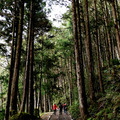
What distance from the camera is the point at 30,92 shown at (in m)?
12.2

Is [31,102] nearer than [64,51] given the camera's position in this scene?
Yes

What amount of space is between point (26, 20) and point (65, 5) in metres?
5.75

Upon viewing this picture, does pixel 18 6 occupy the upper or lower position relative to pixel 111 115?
upper

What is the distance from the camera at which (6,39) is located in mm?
13680

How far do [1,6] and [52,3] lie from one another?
4406mm

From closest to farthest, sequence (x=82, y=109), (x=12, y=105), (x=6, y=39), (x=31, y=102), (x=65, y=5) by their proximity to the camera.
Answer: (x=82, y=109) → (x=12, y=105) → (x=65, y=5) → (x=31, y=102) → (x=6, y=39)

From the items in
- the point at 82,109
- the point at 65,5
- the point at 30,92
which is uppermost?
Result: the point at 65,5

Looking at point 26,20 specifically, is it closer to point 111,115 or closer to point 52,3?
point 52,3

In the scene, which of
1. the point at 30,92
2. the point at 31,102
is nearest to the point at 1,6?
the point at 30,92

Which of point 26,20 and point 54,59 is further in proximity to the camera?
point 54,59

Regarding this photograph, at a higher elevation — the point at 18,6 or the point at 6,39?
the point at 18,6

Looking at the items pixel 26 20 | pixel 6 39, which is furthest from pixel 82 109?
pixel 26 20

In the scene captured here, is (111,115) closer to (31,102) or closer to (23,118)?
(23,118)

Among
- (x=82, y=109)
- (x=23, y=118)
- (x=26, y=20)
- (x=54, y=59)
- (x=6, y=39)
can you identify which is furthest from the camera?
(x=54, y=59)
